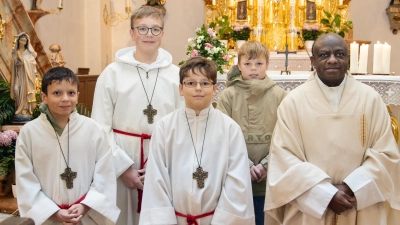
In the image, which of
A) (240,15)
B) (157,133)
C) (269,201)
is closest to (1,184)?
(157,133)

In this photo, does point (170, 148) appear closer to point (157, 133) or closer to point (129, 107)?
point (157, 133)

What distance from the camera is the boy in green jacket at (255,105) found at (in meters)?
3.12

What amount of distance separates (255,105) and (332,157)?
0.71m

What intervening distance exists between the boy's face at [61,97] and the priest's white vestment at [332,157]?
1.19 metres

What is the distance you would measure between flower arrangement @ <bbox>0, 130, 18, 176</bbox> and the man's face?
124 inches

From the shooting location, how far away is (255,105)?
3160 mm

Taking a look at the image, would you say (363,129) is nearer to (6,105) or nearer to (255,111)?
(255,111)

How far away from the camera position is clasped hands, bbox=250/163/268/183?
303 cm

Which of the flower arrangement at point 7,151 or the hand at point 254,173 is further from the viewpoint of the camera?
the flower arrangement at point 7,151

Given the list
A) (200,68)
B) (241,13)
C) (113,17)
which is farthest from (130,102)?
(113,17)

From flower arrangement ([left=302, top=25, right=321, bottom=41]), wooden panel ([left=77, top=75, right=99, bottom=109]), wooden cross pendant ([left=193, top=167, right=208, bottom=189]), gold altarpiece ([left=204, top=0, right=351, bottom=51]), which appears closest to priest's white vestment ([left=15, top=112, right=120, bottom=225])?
wooden cross pendant ([left=193, top=167, right=208, bottom=189])

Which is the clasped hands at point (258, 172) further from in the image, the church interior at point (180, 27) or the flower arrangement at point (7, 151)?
the flower arrangement at point (7, 151)

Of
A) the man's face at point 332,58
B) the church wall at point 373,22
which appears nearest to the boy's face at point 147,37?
the man's face at point 332,58

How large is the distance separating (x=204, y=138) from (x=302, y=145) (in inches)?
21.7
